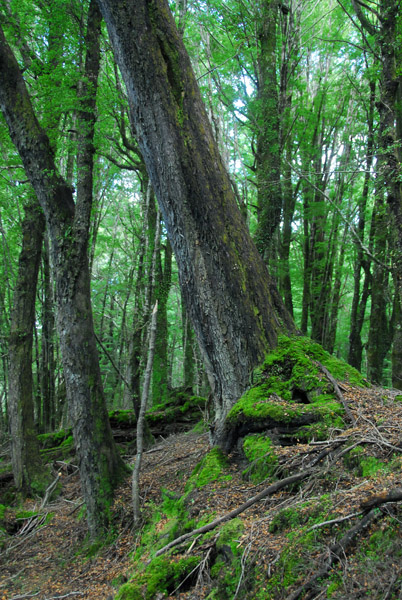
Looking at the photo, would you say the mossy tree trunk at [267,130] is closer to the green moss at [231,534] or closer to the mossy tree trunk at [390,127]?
the mossy tree trunk at [390,127]

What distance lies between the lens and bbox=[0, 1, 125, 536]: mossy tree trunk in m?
5.17

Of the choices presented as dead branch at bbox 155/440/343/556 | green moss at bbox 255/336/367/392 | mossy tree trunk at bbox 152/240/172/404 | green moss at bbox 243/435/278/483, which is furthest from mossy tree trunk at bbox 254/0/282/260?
dead branch at bbox 155/440/343/556

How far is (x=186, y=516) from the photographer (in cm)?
310

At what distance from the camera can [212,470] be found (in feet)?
11.6

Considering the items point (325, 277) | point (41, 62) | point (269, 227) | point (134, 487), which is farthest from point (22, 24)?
point (325, 277)

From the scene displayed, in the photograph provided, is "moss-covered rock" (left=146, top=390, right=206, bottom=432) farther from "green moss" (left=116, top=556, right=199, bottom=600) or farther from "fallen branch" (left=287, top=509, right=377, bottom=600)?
"fallen branch" (left=287, top=509, right=377, bottom=600)

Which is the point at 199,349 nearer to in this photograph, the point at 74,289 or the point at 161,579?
the point at 74,289

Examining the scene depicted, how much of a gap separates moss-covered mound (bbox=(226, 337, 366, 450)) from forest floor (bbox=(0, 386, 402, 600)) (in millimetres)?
180

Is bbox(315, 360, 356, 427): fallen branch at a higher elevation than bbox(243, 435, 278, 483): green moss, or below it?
higher

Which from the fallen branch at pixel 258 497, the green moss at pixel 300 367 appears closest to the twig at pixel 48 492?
the green moss at pixel 300 367

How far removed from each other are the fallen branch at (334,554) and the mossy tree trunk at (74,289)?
405 centimetres

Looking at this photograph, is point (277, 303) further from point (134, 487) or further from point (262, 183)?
point (262, 183)

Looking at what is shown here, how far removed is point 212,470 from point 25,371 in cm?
520

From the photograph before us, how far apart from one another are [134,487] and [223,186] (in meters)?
3.63
